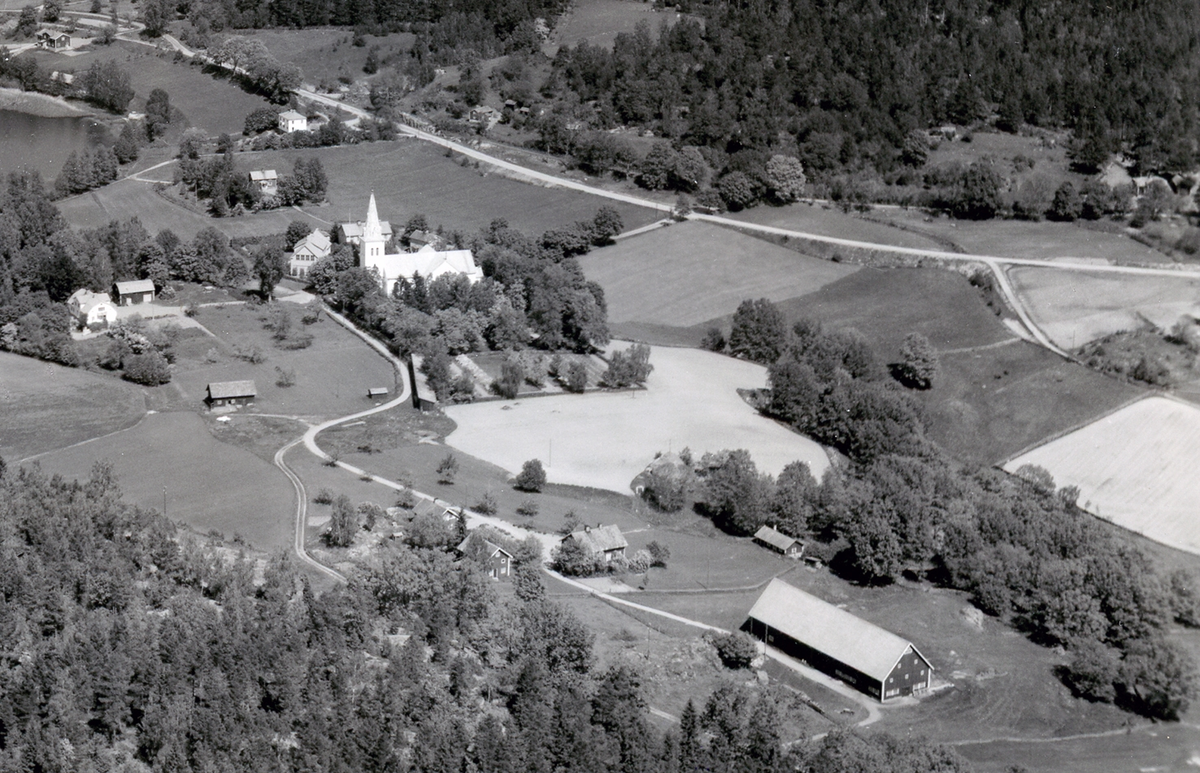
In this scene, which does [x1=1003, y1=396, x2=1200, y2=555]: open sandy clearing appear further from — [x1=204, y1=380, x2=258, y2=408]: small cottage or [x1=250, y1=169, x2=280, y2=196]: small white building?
[x1=250, y1=169, x2=280, y2=196]: small white building

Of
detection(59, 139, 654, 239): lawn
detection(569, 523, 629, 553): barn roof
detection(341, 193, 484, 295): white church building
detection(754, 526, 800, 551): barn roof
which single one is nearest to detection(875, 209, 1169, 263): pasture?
detection(59, 139, 654, 239): lawn

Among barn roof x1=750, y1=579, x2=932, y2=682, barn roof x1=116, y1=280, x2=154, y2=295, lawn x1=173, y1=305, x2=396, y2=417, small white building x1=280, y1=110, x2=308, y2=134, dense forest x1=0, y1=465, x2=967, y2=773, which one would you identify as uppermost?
small white building x1=280, y1=110, x2=308, y2=134

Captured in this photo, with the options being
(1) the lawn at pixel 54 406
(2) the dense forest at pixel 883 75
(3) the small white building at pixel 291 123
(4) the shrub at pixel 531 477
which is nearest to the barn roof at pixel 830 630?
(4) the shrub at pixel 531 477

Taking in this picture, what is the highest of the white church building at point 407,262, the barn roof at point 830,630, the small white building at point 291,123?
the small white building at point 291,123

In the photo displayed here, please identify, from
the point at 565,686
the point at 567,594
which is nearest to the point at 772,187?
the point at 567,594

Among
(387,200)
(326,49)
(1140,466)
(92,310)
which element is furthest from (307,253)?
(1140,466)

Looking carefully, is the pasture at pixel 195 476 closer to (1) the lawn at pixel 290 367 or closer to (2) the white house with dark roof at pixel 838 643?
(1) the lawn at pixel 290 367
